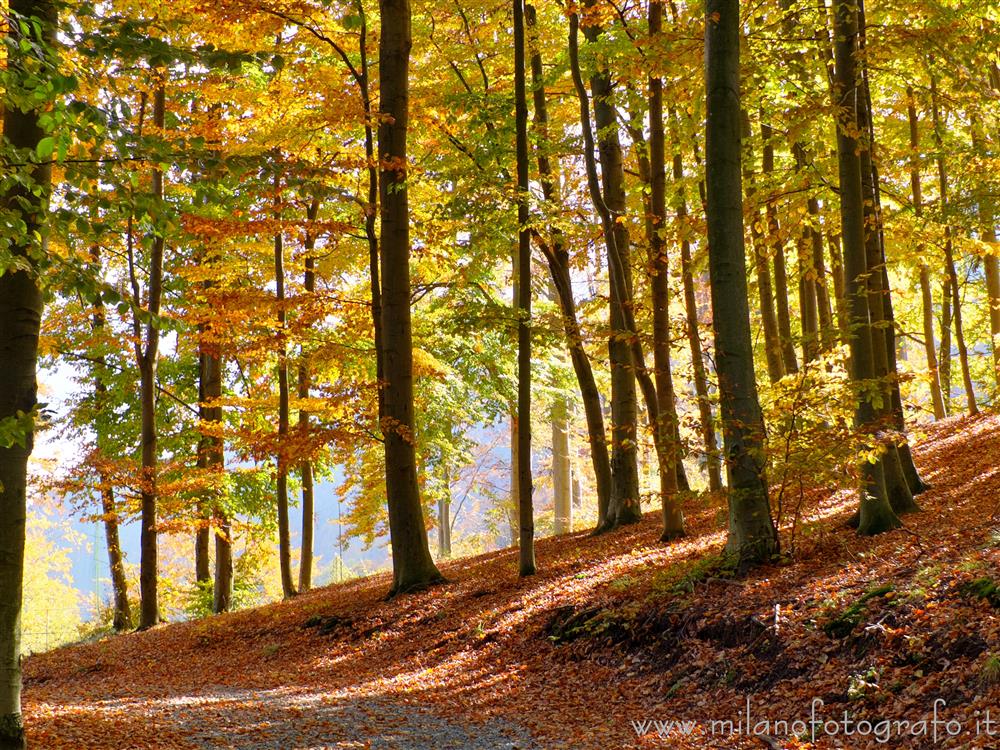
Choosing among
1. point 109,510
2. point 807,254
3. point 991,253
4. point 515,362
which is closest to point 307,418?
point 109,510

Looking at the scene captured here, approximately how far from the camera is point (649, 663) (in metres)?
6.49

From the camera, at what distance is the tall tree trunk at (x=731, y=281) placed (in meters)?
7.06

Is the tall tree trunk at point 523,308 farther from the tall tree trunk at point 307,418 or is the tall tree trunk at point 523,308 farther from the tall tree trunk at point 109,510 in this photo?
the tall tree trunk at point 109,510

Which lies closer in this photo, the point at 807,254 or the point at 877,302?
the point at 877,302

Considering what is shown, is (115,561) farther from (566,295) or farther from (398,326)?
(566,295)

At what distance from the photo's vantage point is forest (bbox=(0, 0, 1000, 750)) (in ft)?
15.4

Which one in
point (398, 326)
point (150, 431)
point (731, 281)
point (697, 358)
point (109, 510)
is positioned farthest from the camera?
point (109, 510)

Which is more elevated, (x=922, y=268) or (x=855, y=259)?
(x=922, y=268)

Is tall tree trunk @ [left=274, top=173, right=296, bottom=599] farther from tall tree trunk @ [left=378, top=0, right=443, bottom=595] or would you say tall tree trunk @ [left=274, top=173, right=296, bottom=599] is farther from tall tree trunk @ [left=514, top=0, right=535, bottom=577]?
tall tree trunk @ [left=514, top=0, right=535, bottom=577]

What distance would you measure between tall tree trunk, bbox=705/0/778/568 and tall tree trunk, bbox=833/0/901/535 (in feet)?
3.19

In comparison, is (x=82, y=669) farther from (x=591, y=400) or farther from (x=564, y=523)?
(x=564, y=523)

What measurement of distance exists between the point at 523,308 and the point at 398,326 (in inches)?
75.7

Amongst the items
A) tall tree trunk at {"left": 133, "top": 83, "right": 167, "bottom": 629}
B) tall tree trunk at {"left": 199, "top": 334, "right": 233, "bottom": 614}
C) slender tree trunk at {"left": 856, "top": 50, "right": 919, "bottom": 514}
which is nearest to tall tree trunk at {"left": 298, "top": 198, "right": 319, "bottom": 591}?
tall tree trunk at {"left": 199, "top": 334, "right": 233, "bottom": 614}

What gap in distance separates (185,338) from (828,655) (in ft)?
52.2
